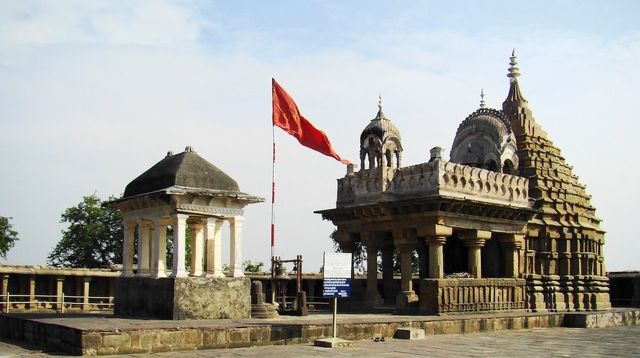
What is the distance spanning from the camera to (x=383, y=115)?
24.8m

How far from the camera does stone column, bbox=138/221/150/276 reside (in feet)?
62.3

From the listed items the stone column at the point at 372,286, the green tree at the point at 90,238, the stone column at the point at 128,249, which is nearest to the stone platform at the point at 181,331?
the stone column at the point at 128,249

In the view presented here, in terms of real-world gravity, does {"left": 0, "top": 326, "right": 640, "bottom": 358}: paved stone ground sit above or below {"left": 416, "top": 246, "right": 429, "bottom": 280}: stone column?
below

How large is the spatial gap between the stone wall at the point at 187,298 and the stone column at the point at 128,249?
1.98 feet

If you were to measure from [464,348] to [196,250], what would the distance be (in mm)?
7967

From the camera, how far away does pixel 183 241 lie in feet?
55.9

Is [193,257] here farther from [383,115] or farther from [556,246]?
[556,246]

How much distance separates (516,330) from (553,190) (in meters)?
8.85

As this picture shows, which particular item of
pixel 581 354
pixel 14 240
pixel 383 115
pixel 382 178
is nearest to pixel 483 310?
pixel 382 178

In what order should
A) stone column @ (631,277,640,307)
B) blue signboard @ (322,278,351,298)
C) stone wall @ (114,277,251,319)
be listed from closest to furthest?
1. blue signboard @ (322,278,351,298)
2. stone wall @ (114,277,251,319)
3. stone column @ (631,277,640,307)

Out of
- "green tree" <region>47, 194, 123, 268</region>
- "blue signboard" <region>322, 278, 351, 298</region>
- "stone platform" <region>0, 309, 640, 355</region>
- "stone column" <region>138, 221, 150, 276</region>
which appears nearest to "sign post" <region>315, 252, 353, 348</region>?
"blue signboard" <region>322, 278, 351, 298</region>

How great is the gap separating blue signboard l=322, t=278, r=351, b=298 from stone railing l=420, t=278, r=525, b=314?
6.69m

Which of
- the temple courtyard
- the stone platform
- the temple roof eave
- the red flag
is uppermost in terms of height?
the red flag

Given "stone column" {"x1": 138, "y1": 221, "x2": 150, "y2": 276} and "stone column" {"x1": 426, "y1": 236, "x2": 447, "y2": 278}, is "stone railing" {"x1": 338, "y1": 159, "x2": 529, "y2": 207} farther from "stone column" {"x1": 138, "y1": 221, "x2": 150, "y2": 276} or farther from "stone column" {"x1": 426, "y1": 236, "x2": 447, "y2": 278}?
"stone column" {"x1": 138, "y1": 221, "x2": 150, "y2": 276}
